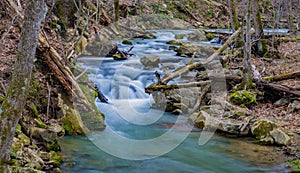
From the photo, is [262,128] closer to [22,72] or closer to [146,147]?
[146,147]

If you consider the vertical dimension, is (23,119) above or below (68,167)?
above

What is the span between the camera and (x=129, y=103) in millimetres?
9734

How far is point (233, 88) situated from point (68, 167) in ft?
20.8

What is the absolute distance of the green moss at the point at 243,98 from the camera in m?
9.00

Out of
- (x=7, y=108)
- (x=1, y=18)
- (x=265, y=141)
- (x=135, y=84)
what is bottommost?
(x=265, y=141)

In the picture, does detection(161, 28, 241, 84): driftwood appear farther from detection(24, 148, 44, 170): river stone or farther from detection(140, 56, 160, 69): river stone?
detection(24, 148, 44, 170): river stone

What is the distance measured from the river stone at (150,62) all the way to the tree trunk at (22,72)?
9200 mm

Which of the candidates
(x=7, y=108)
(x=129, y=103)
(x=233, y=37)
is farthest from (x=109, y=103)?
(x=233, y=37)

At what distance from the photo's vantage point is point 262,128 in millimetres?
7113

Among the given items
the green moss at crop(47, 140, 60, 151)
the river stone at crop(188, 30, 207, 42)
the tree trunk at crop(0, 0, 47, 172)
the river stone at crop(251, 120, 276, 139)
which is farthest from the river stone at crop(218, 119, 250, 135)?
the river stone at crop(188, 30, 207, 42)

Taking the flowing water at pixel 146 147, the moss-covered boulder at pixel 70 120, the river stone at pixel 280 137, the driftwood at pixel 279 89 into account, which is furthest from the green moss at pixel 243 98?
the moss-covered boulder at pixel 70 120

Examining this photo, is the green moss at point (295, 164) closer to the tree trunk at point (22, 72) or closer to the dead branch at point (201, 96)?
the dead branch at point (201, 96)

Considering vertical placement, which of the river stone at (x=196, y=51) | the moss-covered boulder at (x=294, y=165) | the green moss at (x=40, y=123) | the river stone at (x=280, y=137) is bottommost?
the moss-covered boulder at (x=294, y=165)

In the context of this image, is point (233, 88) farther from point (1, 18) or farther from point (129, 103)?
point (1, 18)
